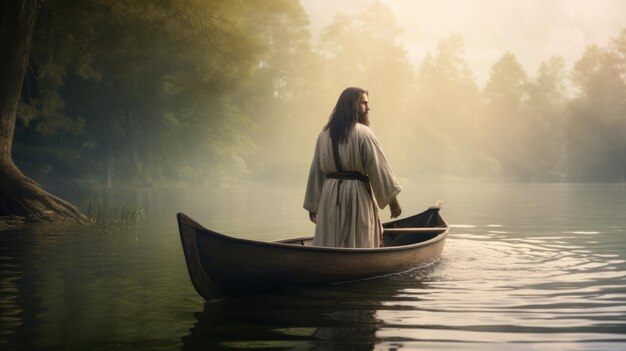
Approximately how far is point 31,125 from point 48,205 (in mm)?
19829

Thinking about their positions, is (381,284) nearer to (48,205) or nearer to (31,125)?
(48,205)

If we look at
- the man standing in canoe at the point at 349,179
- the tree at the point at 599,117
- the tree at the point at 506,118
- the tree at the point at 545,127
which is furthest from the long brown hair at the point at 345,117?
the tree at the point at 506,118

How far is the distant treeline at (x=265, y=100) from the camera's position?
21.0 m

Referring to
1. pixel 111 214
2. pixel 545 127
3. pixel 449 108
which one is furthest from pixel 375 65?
pixel 111 214

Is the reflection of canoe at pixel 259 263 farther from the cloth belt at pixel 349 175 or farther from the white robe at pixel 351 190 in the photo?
the cloth belt at pixel 349 175

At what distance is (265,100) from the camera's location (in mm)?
52469

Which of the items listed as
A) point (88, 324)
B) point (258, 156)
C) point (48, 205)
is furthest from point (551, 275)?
point (258, 156)

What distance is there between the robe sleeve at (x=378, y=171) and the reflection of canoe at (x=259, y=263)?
61 centimetres

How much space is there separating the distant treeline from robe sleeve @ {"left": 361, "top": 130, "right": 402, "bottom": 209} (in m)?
11.6

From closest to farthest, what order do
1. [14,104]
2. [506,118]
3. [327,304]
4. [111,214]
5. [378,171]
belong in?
1. [327,304]
2. [378,171]
3. [14,104]
4. [111,214]
5. [506,118]

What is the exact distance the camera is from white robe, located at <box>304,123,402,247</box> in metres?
8.02

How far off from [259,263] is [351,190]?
1595 mm

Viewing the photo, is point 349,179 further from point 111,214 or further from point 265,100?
point 265,100

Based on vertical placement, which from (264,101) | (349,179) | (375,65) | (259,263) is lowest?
(259,263)
